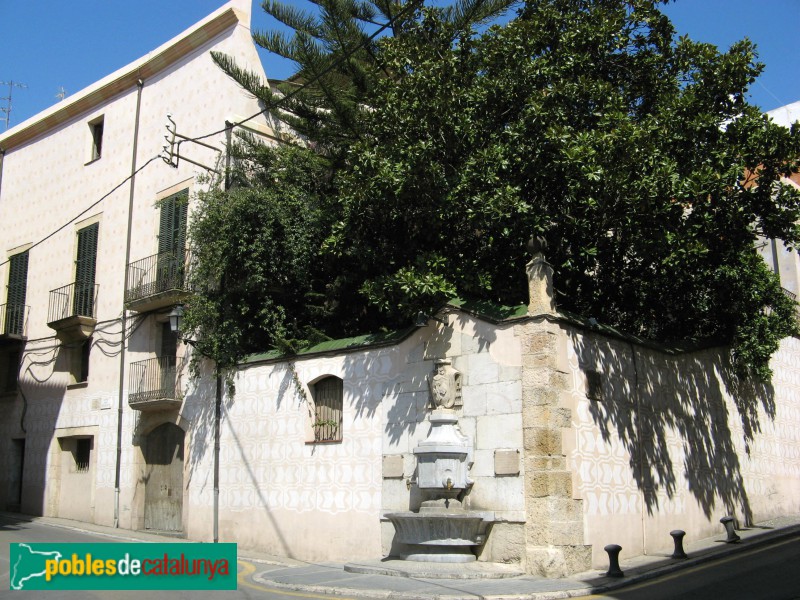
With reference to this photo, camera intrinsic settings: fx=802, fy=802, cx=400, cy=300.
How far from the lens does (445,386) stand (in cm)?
1252

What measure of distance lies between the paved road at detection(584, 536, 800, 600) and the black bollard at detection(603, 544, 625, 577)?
1.13ft

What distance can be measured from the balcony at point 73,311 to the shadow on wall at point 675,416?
48.0 ft

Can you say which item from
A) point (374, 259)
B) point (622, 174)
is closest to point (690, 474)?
point (622, 174)

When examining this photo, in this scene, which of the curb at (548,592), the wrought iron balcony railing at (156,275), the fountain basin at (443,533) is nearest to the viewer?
the curb at (548,592)

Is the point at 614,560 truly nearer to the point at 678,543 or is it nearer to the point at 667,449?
the point at 678,543

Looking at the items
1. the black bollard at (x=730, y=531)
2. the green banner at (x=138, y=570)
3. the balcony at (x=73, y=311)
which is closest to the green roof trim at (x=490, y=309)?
the green banner at (x=138, y=570)

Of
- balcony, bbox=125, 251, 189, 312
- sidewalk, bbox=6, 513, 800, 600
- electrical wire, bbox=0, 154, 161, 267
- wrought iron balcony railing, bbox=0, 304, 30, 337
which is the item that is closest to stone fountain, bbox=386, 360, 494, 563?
sidewalk, bbox=6, 513, 800, 600

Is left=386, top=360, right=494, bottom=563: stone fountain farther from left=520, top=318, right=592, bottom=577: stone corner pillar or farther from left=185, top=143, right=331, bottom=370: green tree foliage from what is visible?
left=185, top=143, right=331, bottom=370: green tree foliage

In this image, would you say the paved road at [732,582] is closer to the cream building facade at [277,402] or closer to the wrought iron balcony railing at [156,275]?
the cream building facade at [277,402]

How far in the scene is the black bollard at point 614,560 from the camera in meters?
10.8

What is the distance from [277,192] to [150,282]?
4830 mm

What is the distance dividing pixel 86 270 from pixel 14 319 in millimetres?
4335

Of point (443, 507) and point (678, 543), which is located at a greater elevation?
point (443, 507)

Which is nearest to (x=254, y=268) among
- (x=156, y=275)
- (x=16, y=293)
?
(x=156, y=275)
